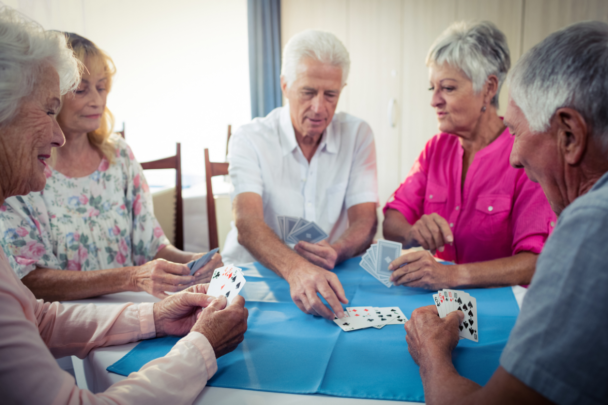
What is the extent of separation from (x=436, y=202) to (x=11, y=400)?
195 cm

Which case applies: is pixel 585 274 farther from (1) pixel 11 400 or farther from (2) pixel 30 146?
(2) pixel 30 146

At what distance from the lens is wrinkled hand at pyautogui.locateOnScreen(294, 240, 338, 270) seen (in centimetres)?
172

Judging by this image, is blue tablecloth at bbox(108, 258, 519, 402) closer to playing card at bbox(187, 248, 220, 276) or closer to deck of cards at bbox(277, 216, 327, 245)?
playing card at bbox(187, 248, 220, 276)

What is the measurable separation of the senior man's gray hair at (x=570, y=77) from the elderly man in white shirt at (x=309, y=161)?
1.08 m

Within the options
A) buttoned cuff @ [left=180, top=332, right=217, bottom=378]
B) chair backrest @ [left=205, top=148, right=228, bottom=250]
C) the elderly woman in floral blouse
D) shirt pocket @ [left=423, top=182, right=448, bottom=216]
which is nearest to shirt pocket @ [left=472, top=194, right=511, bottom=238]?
shirt pocket @ [left=423, top=182, right=448, bottom=216]

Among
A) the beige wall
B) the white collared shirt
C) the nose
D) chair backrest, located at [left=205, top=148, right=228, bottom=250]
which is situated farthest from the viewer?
the beige wall

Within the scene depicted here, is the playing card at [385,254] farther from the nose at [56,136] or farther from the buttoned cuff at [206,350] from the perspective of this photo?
the nose at [56,136]

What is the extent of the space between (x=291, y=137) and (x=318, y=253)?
2.71 feet

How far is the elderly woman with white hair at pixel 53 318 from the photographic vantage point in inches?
28.2

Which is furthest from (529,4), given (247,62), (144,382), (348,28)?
(144,382)

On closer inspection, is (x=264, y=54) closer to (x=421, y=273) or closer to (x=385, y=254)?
(x=385, y=254)

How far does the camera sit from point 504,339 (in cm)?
113

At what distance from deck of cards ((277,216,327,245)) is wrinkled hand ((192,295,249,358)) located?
63 centimetres

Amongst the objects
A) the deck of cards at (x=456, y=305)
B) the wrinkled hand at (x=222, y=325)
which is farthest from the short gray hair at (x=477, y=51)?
the wrinkled hand at (x=222, y=325)
